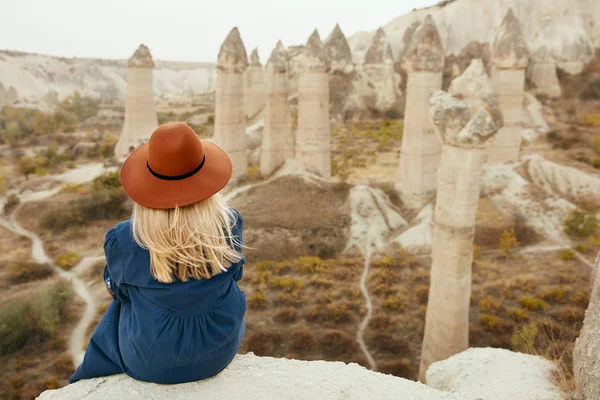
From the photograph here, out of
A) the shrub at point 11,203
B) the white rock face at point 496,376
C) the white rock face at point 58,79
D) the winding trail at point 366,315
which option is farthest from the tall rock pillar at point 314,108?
the white rock face at point 58,79

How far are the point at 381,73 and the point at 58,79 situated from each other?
116ft

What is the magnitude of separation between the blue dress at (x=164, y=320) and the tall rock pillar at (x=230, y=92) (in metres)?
12.5

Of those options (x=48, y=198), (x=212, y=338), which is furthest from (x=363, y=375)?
(x=48, y=198)

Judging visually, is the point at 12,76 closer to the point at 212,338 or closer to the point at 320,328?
the point at 320,328

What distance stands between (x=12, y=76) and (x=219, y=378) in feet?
152

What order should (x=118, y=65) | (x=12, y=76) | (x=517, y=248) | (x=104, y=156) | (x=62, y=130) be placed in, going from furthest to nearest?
(x=118, y=65) → (x=12, y=76) → (x=62, y=130) → (x=104, y=156) → (x=517, y=248)

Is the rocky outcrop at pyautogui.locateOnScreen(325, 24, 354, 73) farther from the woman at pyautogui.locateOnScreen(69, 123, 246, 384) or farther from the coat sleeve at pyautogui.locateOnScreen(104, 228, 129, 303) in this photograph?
the coat sleeve at pyautogui.locateOnScreen(104, 228, 129, 303)

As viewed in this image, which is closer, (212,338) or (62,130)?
(212,338)

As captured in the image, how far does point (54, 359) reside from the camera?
832cm

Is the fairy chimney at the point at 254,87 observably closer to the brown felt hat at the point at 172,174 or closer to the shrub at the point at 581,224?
the shrub at the point at 581,224

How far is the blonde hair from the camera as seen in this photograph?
7.20 ft

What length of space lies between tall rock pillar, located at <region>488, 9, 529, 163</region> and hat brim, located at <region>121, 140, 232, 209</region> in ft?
42.2

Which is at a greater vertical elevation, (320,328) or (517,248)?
(517,248)

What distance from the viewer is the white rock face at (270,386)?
242cm
